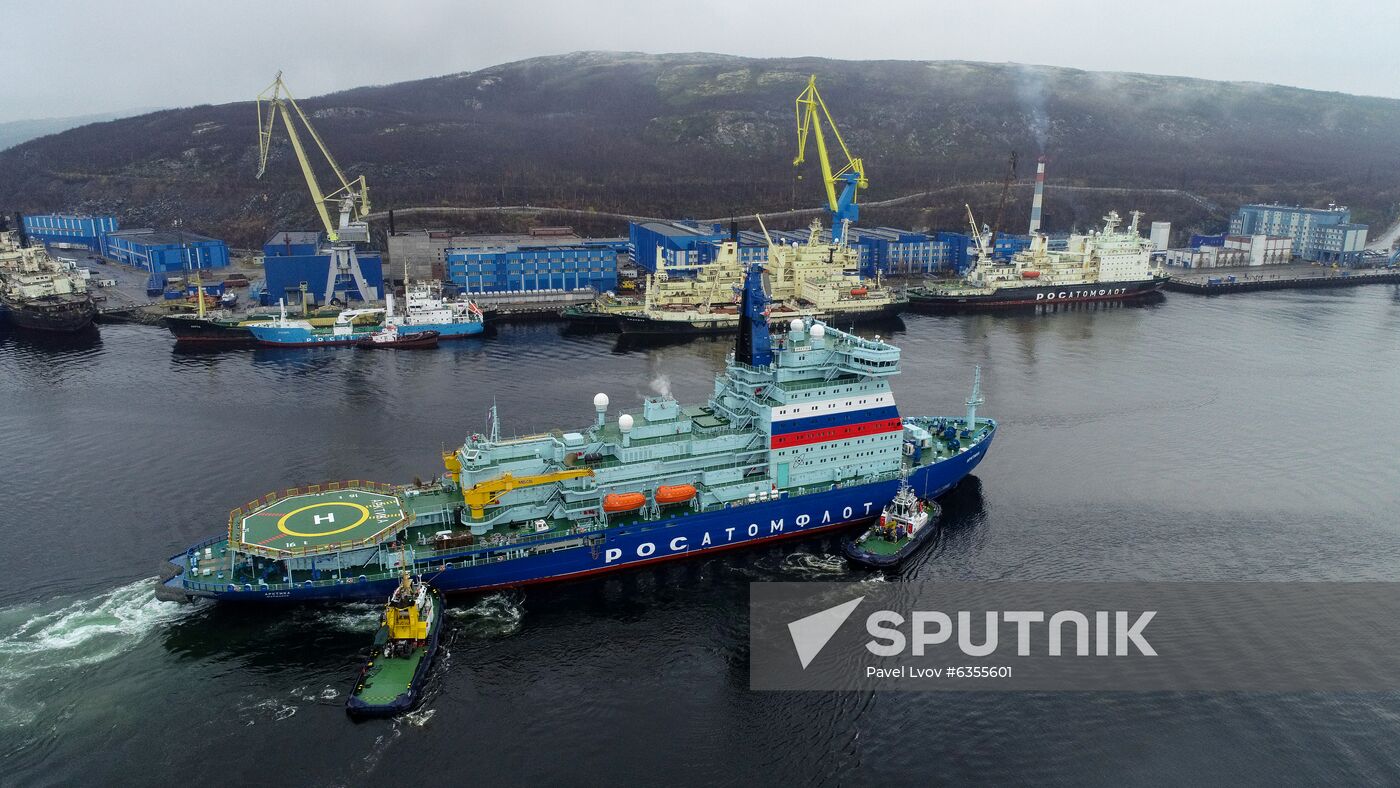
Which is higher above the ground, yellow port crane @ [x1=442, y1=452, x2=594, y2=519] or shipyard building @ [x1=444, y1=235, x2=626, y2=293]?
shipyard building @ [x1=444, y1=235, x2=626, y2=293]

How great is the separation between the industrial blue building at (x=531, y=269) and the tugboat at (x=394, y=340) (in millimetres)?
14135

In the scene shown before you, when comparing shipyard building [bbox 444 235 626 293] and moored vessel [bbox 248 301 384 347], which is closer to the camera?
moored vessel [bbox 248 301 384 347]

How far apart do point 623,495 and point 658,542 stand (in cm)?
226

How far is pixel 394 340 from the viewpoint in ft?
212

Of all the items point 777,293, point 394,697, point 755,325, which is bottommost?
point 394,697

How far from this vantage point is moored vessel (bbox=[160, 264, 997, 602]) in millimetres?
28625

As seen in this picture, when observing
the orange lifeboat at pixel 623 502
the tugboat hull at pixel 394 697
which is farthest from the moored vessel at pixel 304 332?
the tugboat hull at pixel 394 697

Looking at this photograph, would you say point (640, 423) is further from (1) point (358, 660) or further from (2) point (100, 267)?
(2) point (100, 267)

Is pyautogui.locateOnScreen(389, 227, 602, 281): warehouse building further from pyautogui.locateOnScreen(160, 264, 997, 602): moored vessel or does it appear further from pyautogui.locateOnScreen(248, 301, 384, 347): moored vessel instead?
pyautogui.locateOnScreen(160, 264, 997, 602): moored vessel

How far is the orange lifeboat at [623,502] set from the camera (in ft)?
101

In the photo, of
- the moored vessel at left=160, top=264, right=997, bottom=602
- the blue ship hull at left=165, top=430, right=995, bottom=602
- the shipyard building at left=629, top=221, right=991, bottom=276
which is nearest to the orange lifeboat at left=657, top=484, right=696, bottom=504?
the moored vessel at left=160, top=264, right=997, bottom=602

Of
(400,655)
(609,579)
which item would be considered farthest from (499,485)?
(400,655)

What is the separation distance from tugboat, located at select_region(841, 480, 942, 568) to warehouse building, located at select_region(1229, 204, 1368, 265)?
101430mm

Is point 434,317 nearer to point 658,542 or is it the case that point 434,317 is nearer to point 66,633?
point 658,542
